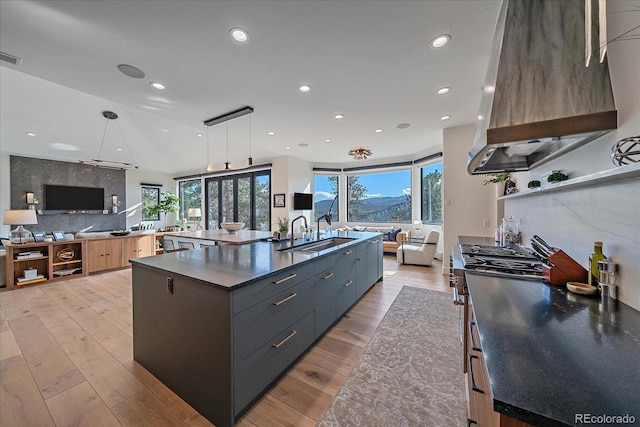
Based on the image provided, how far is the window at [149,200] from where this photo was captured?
8742 millimetres

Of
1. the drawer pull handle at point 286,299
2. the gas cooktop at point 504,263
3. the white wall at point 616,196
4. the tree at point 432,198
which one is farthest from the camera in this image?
the tree at point 432,198

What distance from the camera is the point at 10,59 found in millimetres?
2496

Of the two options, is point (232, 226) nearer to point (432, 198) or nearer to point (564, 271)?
point (564, 271)

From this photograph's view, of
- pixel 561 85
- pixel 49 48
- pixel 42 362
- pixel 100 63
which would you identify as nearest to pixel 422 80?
pixel 561 85

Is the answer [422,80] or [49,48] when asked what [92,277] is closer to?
[49,48]

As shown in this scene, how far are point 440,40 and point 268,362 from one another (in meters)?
3.14

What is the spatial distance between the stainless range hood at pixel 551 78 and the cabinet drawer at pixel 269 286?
1547 mm

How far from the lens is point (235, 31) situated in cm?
210

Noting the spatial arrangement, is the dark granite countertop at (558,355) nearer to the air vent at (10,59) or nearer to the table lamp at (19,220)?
the air vent at (10,59)

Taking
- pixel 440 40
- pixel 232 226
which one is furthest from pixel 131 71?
pixel 440 40

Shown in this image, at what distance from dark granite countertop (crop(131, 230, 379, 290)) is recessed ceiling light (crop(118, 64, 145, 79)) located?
2258 mm

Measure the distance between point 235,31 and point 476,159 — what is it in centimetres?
231

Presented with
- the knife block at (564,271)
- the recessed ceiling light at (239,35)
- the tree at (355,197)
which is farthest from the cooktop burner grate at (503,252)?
the tree at (355,197)

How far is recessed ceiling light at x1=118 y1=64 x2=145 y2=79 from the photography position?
267 centimetres
